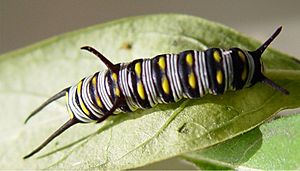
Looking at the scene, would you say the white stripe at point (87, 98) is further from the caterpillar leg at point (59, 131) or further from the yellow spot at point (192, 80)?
the yellow spot at point (192, 80)

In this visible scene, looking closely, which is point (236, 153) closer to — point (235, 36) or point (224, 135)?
point (224, 135)

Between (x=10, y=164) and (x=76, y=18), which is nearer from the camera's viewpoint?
(x=10, y=164)

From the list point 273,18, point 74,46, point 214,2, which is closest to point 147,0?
point 214,2

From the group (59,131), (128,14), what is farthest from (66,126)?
(128,14)

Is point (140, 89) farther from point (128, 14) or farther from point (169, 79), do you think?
point (128, 14)

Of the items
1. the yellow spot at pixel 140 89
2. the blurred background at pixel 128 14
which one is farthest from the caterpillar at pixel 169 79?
the blurred background at pixel 128 14

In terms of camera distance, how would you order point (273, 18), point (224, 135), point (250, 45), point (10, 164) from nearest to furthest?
1. point (224, 135)
2. point (250, 45)
3. point (10, 164)
4. point (273, 18)

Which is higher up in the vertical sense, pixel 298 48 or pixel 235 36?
pixel 235 36
